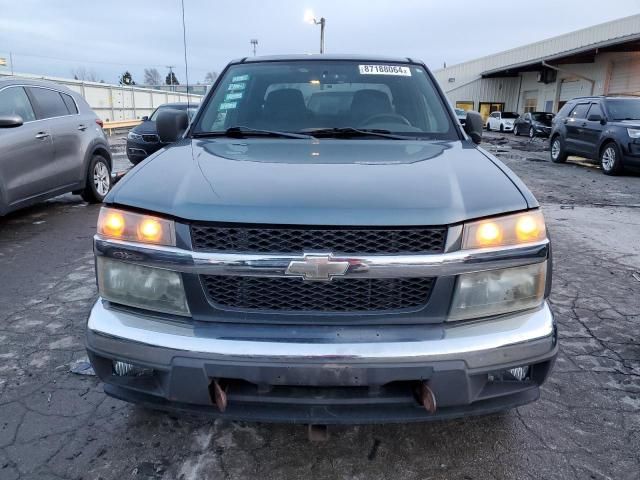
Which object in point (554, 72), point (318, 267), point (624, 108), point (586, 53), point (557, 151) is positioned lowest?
point (557, 151)

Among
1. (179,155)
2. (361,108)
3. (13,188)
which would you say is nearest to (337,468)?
(179,155)

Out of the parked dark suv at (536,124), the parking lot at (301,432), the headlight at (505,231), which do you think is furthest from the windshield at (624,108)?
the parked dark suv at (536,124)

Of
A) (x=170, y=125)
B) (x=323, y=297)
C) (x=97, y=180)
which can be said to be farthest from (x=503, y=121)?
(x=323, y=297)

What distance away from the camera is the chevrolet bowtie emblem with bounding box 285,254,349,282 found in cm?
179

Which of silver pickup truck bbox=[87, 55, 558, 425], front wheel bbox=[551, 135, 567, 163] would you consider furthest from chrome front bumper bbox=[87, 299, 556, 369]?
front wheel bbox=[551, 135, 567, 163]

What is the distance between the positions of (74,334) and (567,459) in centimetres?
297

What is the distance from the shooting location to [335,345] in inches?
70.3

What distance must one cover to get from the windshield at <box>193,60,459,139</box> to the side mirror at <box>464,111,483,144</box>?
36cm

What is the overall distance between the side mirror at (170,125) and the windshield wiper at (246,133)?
1.04 feet

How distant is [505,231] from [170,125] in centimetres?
227

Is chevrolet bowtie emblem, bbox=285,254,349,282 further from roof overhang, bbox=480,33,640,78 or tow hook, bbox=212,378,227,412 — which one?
roof overhang, bbox=480,33,640,78

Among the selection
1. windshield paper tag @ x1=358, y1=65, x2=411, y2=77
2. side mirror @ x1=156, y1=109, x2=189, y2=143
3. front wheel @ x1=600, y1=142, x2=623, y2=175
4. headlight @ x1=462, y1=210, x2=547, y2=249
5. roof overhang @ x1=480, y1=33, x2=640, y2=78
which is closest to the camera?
headlight @ x1=462, y1=210, x2=547, y2=249

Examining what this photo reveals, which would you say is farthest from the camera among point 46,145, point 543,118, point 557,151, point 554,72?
point 554,72

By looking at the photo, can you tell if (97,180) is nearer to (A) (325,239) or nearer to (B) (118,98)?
(A) (325,239)
